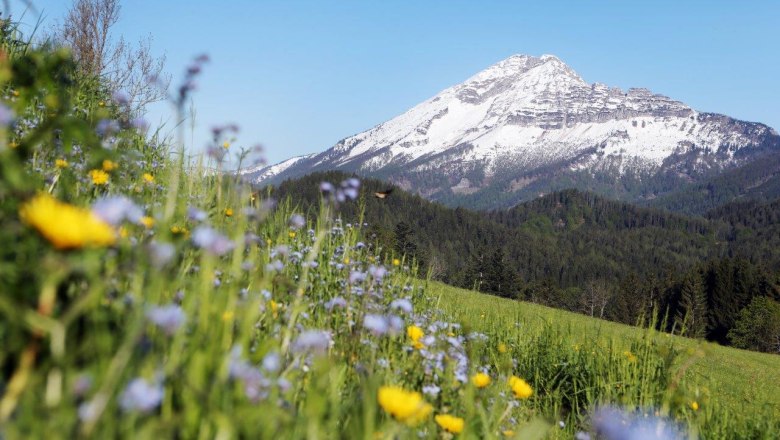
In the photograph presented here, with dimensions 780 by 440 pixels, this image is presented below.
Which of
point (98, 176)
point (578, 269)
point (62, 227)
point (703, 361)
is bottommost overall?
point (703, 361)

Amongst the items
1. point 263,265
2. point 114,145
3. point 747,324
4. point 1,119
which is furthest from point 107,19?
Answer: point 747,324

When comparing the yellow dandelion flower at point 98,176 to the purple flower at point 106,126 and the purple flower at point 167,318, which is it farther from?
Result: the purple flower at point 167,318

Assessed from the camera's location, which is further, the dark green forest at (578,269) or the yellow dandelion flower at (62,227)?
the dark green forest at (578,269)

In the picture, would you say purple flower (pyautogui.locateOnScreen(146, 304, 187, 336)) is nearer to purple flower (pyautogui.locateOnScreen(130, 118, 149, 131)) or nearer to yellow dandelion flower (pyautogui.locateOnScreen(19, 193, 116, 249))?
yellow dandelion flower (pyautogui.locateOnScreen(19, 193, 116, 249))

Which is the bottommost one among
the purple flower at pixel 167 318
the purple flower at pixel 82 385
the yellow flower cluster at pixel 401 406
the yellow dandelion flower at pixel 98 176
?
the yellow flower cluster at pixel 401 406

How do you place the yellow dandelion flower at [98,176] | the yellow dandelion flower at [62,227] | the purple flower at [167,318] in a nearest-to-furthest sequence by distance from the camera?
the yellow dandelion flower at [62,227] → the purple flower at [167,318] → the yellow dandelion flower at [98,176]

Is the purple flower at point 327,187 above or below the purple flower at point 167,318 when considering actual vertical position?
above

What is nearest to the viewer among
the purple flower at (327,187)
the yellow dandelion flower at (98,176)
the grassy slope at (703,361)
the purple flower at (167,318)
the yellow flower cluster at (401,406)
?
the purple flower at (167,318)

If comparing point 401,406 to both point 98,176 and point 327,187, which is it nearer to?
point 327,187

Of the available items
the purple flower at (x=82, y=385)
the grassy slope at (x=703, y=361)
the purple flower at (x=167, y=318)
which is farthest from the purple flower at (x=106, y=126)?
the grassy slope at (x=703, y=361)

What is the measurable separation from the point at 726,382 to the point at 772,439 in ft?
36.8

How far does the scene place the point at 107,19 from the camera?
2155cm

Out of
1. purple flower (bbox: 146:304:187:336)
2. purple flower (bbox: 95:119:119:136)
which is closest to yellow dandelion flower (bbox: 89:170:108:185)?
purple flower (bbox: 95:119:119:136)

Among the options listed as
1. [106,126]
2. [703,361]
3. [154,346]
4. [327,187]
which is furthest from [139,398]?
[703,361]
